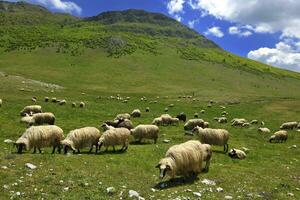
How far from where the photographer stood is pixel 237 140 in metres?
32.3

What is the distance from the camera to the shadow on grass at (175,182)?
16087mm

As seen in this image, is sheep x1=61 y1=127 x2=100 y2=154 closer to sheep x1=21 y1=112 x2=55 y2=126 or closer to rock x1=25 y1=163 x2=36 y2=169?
rock x1=25 y1=163 x2=36 y2=169

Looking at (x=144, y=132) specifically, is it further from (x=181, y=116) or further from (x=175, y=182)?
(x=181, y=116)

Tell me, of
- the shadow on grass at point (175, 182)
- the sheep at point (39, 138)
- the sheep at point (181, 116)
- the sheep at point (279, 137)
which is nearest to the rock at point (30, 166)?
the sheep at point (39, 138)

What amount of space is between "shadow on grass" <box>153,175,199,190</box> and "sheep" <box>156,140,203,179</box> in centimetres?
23

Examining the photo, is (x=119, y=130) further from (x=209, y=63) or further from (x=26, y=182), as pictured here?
(x=209, y=63)

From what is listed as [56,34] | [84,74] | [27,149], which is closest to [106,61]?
[84,74]

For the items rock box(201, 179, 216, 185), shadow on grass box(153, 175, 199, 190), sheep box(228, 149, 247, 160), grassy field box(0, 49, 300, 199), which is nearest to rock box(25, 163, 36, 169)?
grassy field box(0, 49, 300, 199)

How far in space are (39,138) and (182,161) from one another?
8.30 metres

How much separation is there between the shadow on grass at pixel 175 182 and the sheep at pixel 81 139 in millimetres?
6700

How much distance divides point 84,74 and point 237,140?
72413 millimetres

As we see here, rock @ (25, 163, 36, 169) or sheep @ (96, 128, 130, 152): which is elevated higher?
sheep @ (96, 128, 130, 152)

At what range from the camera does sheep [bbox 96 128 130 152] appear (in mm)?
23156

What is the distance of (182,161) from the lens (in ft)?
56.3
